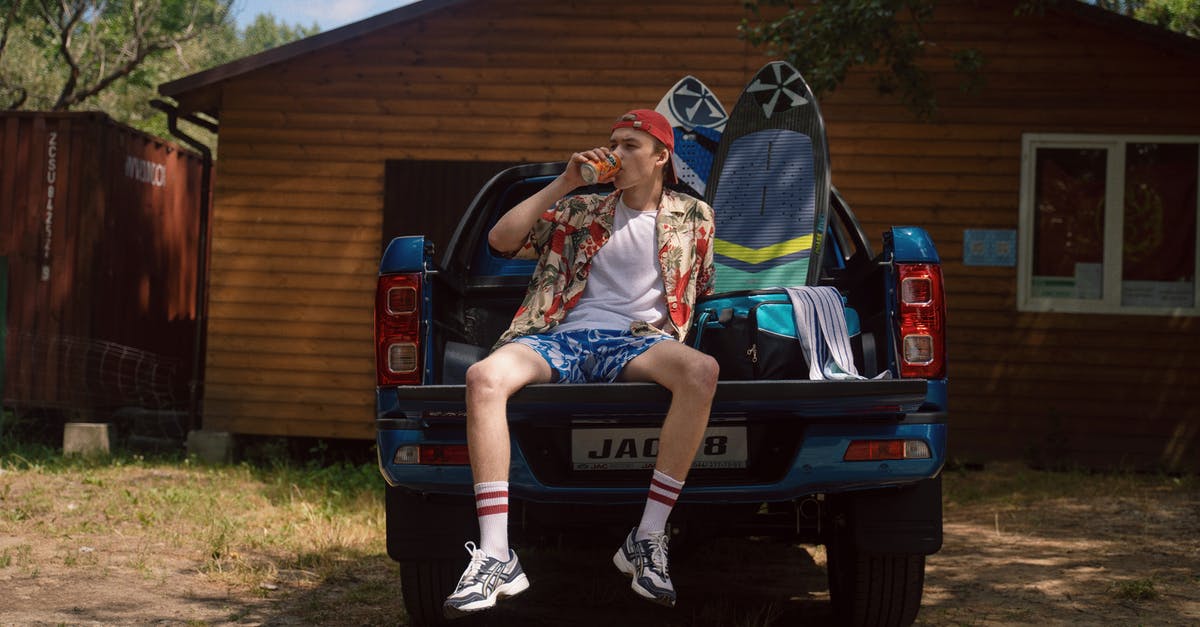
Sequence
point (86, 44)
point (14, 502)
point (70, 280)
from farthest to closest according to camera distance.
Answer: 1. point (86, 44)
2. point (70, 280)
3. point (14, 502)

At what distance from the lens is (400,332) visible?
12.7 feet

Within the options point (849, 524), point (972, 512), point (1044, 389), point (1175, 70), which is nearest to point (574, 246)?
point (849, 524)

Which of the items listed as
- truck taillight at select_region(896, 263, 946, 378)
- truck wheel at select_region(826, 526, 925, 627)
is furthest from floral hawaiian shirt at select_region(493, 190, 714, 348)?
truck wheel at select_region(826, 526, 925, 627)

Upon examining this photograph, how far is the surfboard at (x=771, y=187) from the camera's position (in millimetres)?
4730

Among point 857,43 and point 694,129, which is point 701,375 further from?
point 857,43

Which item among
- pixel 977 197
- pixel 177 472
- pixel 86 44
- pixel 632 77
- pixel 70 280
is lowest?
pixel 177 472

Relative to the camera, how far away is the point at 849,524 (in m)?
3.90

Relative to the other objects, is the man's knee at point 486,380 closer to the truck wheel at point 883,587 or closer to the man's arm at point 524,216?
the man's arm at point 524,216

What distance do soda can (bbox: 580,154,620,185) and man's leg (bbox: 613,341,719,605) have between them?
64cm

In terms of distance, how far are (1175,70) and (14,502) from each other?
30.7 ft

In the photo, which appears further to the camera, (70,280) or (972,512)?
(70,280)

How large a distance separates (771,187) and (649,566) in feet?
6.97

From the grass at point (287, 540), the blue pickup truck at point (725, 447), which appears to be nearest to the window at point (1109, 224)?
Result: the grass at point (287, 540)

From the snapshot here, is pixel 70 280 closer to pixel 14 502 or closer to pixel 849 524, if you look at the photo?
pixel 14 502
